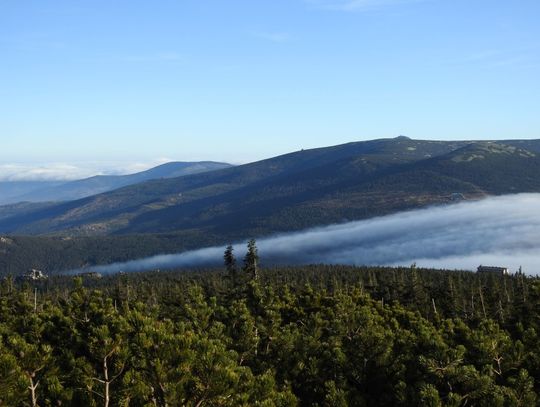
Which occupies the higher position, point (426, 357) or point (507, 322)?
point (426, 357)

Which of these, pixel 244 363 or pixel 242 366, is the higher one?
pixel 242 366

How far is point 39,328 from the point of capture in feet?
129

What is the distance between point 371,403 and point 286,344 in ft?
34.9

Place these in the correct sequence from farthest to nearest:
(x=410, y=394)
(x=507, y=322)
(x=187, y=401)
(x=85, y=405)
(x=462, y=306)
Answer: (x=462, y=306) → (x=507, y=322) → (x=410, y=394) → (x=85, y=405) → (x=187, y=401)

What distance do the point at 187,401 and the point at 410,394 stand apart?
1247 centimetres

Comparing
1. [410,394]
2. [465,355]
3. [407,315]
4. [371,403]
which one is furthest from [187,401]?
[407,315]

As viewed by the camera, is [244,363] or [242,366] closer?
[242,366]

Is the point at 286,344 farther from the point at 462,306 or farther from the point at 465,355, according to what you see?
the point at 462,306

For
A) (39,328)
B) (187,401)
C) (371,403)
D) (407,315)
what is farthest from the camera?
(407,315)

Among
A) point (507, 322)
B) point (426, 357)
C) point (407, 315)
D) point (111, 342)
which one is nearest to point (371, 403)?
point (426, 357)

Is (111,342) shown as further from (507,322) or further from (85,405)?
(507,322)

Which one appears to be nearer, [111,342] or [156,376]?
[156,376]

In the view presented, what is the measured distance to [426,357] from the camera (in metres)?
33.4

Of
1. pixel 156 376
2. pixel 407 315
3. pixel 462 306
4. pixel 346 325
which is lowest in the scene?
pixel 462 306
